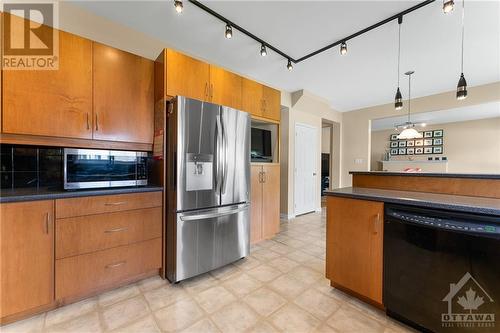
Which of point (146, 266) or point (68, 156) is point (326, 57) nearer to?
point (68, 156)

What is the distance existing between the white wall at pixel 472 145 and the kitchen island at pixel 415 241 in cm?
665

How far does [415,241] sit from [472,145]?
7.38m

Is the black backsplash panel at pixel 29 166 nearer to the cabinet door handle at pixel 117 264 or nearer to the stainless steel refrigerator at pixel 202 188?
the cabinet door handle at pixel 117 264

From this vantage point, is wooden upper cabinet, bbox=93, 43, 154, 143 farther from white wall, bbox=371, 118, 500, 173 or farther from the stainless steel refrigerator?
white wall, bbox=371, 118, 500, 173

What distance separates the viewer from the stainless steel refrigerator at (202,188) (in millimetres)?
1912

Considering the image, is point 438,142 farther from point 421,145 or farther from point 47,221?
point 47,221

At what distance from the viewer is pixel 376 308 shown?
1.63 metres

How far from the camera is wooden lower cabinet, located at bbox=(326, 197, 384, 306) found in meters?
1.55

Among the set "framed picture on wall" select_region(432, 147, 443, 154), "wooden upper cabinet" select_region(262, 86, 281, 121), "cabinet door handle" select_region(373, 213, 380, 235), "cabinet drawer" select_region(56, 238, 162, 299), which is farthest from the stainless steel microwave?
"framed picture on wall" select_region(432, 147, 443, 154)

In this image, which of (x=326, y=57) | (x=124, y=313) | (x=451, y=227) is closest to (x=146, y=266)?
(x=124, y=313)

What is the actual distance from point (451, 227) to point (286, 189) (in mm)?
3027

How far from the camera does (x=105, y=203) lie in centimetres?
172

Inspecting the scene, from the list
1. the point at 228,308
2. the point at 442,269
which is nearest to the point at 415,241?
the point at 442,269

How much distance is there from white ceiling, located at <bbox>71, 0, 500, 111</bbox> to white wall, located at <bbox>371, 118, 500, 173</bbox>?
11.2 feet
